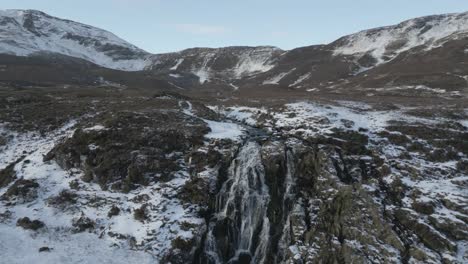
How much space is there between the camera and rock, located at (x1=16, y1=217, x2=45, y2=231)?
26.8 metres

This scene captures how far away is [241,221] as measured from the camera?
27.5m

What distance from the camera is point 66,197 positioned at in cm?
2967

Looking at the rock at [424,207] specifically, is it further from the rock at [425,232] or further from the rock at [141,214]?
the rock at [141,214]

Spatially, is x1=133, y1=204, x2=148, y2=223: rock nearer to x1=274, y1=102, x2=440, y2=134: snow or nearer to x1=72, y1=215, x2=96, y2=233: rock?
x1=72, y1=215, x2=96, y2=233: rock

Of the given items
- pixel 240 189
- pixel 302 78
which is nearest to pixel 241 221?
pixel 240 189

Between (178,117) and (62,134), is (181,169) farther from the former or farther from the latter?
(62,134)

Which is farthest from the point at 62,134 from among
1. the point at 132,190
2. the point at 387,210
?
the point at 387,210

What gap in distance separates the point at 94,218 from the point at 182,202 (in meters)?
5.80

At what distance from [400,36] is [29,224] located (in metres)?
162

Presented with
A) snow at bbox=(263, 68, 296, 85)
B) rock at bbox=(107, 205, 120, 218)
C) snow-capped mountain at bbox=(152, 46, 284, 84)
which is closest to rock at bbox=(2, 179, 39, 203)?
rock at bbox=(107, 205, 120, 218)

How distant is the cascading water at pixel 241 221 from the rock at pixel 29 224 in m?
10.8

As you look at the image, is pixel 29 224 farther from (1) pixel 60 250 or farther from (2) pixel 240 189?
(2) pixel 240 189

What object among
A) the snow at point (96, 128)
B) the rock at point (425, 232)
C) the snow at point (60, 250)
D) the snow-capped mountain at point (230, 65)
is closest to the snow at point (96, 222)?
the snow at point (60, 250)

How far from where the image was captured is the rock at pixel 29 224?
26.8 meters
